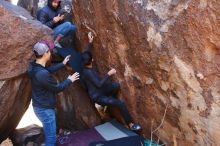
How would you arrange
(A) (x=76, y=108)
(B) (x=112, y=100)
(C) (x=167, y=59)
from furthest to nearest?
(A) (x=76, y=108), (B) (x=112, y=100), (C) (x=167, y=59)

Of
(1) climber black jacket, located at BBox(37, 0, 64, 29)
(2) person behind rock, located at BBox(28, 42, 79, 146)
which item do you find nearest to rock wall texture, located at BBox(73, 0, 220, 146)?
(1) climber black jacket, located at BBox(37, 0, 64, 29)

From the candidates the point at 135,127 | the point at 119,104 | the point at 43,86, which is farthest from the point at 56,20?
the point at 135,127

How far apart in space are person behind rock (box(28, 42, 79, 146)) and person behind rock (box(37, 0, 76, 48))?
3.10 ft

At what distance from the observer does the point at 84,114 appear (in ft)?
24.5

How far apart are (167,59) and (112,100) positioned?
1314 millimetres

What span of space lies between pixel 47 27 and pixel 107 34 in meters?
1.01

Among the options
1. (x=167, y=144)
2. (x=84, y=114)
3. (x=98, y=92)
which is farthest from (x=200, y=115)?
(x=84, y=114)

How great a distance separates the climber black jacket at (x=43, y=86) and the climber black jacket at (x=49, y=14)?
4.45ft

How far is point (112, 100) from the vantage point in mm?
6574

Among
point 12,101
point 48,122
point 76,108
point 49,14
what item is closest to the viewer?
point 48,122

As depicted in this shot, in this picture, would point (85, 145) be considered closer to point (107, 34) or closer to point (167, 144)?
point (167, 144)

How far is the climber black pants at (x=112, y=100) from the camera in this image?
6.57m

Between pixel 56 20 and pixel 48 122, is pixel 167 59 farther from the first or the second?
pixel 56 20

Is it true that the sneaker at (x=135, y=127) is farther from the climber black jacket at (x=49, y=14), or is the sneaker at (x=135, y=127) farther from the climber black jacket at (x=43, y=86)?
the climber black jacket at (x=49, y=14)
